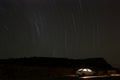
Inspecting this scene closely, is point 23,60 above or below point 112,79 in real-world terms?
above

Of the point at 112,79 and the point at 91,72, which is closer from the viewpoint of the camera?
the point at 112,79

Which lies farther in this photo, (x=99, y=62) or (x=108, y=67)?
(x=99, y=62)

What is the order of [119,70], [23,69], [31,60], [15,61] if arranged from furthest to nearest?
Result: [31,60], [15,61], [119,70], [23,69]

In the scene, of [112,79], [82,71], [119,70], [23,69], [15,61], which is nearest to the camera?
[112,79]

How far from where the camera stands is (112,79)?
15273mm

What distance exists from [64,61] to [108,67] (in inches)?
282

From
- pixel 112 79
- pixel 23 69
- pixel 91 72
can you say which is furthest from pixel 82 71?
pixel 112 79

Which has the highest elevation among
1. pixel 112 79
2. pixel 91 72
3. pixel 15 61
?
pixel 15 61

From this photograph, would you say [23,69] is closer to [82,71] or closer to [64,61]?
[82,71]

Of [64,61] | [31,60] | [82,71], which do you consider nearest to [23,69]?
[82,71]

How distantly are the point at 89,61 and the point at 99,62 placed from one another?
165 cm

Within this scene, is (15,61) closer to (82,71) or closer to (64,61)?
(64,61)

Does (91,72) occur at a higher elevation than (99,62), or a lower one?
lower

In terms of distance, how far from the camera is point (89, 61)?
A: 131 ft
